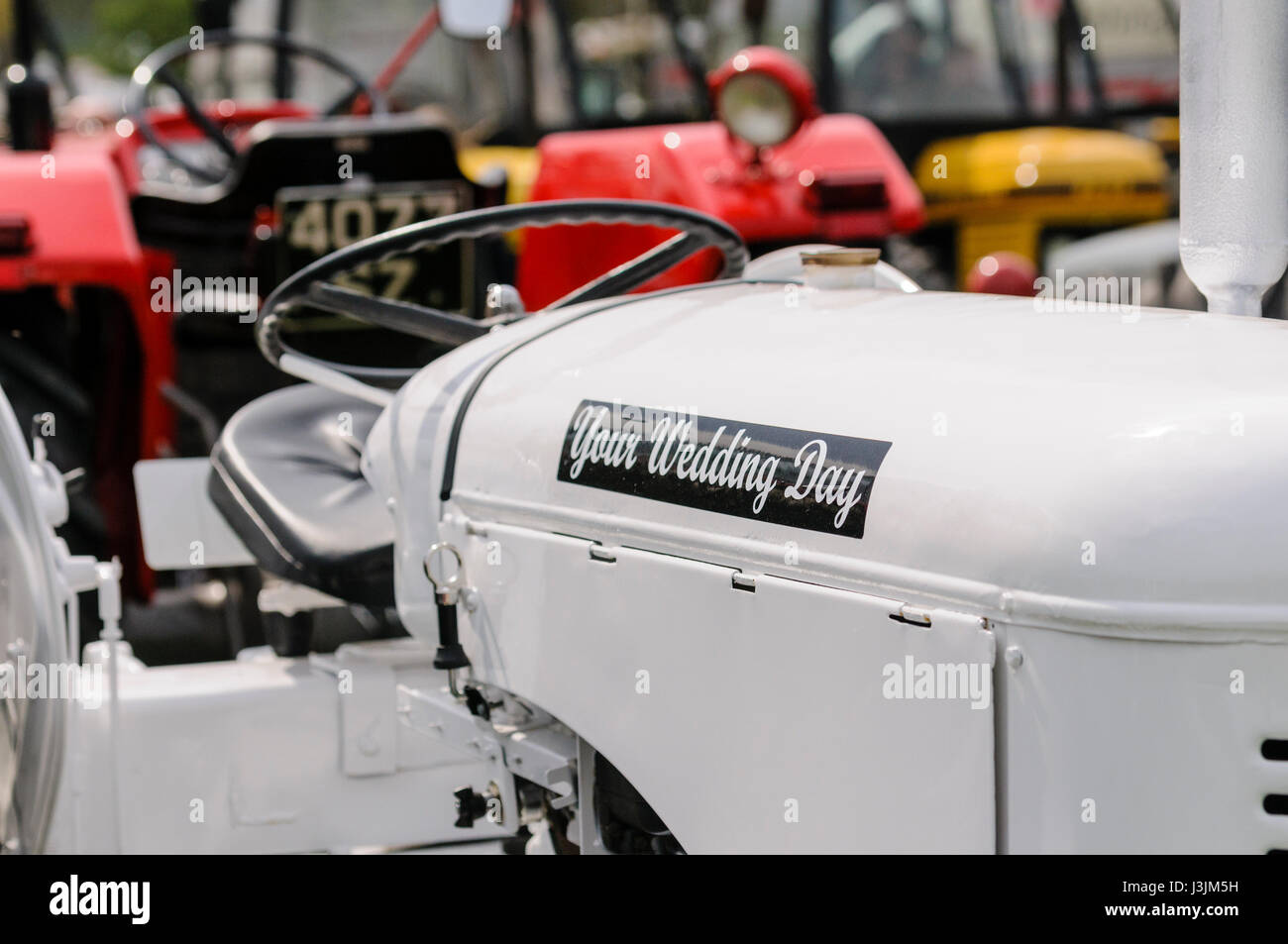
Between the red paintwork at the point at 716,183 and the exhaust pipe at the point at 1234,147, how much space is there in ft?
6.78

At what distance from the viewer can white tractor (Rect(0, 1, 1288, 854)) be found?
3.40 ft

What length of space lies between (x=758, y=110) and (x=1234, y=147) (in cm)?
219

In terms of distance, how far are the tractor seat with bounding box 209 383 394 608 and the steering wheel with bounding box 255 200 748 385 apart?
0.16 meters

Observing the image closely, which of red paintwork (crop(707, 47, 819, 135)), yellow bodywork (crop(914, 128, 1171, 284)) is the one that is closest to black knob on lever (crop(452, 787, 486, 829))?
red paintwork (crop(707, 47, 819, 135))

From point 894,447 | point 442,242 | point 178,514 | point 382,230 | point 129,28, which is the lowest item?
point 178,514

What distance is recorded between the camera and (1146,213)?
585 centimetres

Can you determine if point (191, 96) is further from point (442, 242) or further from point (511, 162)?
point (442, 242)

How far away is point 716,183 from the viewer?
3580 mm

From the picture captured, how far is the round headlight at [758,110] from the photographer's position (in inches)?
135
